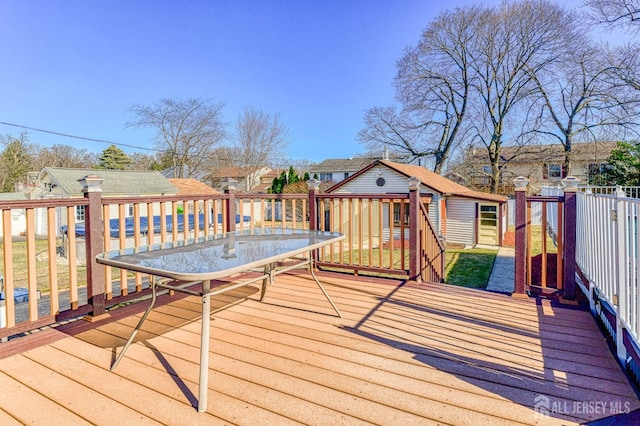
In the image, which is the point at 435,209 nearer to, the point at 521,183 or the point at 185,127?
the point at 521,183

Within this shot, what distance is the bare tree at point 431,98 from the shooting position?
17750mm

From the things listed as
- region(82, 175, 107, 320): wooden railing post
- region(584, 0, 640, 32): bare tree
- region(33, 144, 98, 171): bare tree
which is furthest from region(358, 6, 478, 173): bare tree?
region(33, 144, 98, 171): bare tree

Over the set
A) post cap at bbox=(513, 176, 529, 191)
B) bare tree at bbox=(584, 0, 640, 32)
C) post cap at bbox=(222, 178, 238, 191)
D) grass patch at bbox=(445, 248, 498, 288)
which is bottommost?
grass patch at bbox=(445, 248, 498, 288)

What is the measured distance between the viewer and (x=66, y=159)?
23.3 m

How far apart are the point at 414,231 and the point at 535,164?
19.6 metres

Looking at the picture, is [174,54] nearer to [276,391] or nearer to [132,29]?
[132,29]

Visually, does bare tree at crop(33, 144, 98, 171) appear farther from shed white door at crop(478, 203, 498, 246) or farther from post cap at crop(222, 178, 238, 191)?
shed white door at crop(478, 203, 498, 246)

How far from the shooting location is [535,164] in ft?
63.7

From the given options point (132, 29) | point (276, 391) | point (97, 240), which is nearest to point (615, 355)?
point (276, 391)

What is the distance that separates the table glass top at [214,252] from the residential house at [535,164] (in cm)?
1862

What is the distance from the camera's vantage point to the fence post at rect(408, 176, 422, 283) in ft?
11.9

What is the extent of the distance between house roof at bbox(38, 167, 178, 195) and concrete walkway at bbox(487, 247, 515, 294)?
44.2ft

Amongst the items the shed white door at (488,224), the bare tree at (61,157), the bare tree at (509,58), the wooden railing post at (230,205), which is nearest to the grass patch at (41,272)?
the wooden railing post at (230,205)

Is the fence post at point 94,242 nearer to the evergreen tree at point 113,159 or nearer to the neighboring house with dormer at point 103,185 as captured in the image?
the neighboring house with dormer at point 103,185
